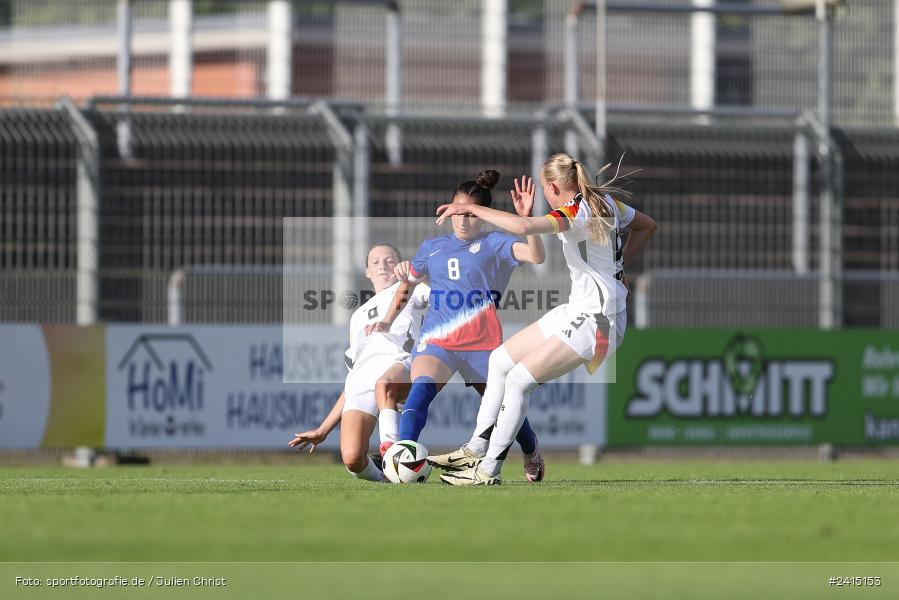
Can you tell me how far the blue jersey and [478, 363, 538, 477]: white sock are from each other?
0.63 m

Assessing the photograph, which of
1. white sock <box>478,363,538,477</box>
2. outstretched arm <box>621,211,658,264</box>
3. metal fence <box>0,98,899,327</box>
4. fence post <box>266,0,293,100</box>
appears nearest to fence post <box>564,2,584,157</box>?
metal fence <box>0,98,899,327</box>

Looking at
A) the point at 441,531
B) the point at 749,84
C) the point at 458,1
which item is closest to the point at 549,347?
the point at 441,531

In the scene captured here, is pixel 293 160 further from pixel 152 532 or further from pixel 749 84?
pixel 152 532

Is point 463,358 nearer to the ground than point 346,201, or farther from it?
nearer to the ground

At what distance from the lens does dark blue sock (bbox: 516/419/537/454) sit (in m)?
10.2

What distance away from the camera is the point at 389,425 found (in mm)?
10078

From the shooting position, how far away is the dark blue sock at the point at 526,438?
10180 millimetres

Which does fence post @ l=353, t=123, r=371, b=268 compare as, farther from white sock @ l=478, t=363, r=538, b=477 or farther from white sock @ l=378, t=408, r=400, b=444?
white sock @ l=478, t=363, r=538, b=477

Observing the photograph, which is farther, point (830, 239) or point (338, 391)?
point (830, 239)

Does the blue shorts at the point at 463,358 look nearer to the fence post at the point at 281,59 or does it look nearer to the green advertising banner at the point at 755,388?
the green advertising banner at the point at 755,388

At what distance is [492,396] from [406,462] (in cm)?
66

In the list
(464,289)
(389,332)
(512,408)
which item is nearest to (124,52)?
(389,332)

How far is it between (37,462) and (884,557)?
40.2 feet

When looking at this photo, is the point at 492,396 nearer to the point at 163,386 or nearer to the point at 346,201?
the point at 163,386
